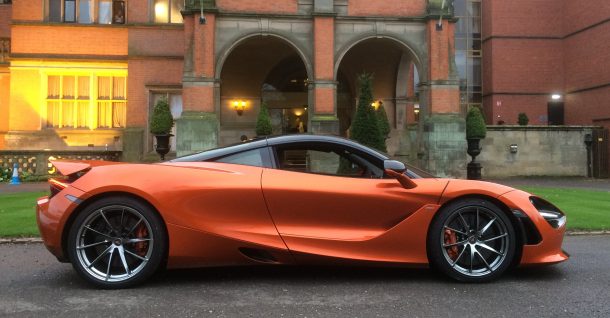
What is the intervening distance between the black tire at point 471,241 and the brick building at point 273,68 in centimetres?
1102

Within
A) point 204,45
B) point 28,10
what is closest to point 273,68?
point 204,45

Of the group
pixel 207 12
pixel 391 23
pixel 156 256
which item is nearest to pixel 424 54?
pixel 391 23

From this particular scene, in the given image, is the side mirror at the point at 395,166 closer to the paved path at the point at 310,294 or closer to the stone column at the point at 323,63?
the paved path at the point at 310,294

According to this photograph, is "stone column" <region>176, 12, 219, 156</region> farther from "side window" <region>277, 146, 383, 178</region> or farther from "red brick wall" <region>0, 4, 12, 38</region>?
"red brick wall" <region>0, 4, 12, 38</region>

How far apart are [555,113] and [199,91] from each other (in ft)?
81.5

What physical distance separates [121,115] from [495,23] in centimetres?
2413

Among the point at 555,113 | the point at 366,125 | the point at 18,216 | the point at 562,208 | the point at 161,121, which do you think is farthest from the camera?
the point at 555,113

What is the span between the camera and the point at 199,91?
1484cm

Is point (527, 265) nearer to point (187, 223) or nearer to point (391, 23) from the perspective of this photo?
point (187, 223)

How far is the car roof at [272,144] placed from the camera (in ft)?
13.7

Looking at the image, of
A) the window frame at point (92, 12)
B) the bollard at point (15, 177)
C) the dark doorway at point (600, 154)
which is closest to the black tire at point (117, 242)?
the bollard at point (15, 177)

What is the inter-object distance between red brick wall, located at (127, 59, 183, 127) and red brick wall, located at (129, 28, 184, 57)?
33 centimetres

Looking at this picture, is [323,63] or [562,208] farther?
[323,63]

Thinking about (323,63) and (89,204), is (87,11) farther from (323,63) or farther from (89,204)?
(89,204)
